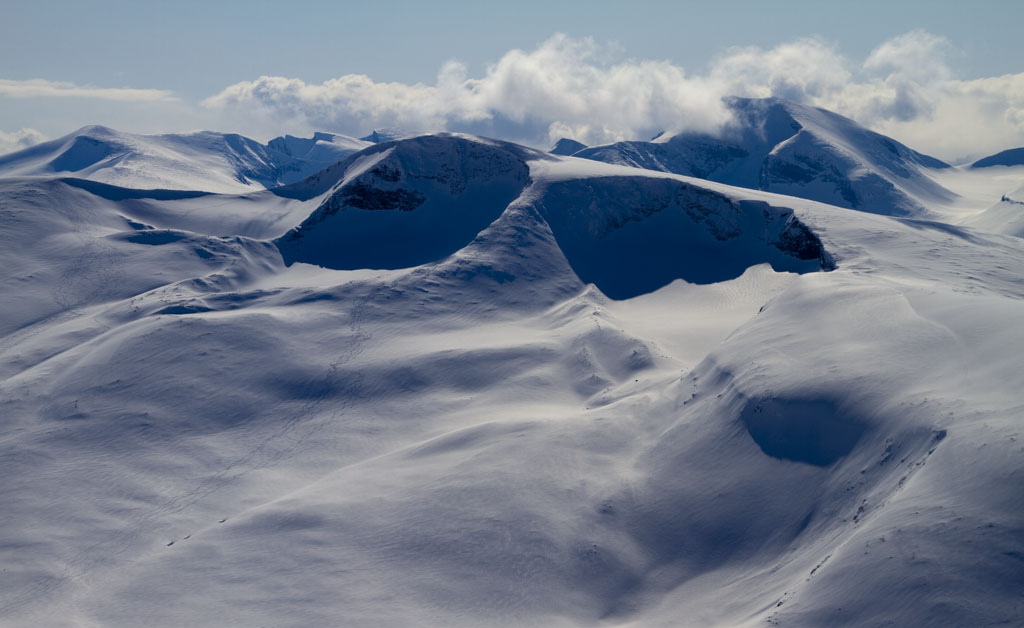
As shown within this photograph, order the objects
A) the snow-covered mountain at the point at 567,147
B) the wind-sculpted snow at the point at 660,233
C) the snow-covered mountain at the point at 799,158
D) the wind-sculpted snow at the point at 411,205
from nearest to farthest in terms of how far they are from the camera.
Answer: the wind-sculpted snow at the point at 660,233 → the wind-sculpted snow at the point at 411,205 → the snow-covered mountain at the point at 799,158 → the snow-covered mountain at the point at 567,147

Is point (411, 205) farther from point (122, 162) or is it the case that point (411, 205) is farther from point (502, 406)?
point (122, 162)

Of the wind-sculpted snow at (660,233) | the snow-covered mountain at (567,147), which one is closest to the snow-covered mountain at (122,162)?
the snow-covered mountain at (567,147)

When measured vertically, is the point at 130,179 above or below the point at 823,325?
above

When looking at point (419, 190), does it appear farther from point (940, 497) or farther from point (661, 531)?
point (940, 497)

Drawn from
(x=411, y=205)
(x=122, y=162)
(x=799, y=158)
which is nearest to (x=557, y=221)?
(x=411, y=205)

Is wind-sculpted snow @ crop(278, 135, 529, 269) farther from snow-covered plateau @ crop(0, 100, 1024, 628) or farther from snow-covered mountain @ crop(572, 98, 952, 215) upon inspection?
snow-covered mountain @ crop(572, 98, 952, 215)

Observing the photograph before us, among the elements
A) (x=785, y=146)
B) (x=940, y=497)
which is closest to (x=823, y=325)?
(x=940, y=497)

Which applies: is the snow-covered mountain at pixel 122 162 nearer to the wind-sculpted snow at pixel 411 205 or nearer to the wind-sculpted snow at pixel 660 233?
the wind-sculpted snow at pixel 411 205
